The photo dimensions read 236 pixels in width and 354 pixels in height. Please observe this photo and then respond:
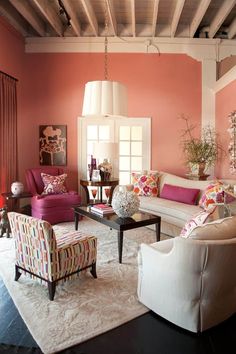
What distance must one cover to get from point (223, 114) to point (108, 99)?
243 cm

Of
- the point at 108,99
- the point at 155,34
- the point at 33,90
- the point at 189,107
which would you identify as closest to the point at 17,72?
the point at 33,90

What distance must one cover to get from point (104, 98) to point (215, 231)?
9.49 feet

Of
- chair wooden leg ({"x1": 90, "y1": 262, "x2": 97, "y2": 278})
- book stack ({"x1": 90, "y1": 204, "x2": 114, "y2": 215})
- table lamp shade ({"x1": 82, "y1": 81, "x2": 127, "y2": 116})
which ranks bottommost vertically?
chair wooden leg ({"x1": 90, "y1": 262, "x2": 97, "y2": 278})

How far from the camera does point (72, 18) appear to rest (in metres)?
5.25

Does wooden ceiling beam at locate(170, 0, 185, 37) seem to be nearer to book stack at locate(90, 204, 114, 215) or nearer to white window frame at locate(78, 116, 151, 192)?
white window frame at locate(78, 116, 151, 192)

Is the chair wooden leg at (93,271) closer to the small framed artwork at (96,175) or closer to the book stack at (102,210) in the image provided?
the book stack at (102,210)

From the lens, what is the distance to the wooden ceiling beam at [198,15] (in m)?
4.66

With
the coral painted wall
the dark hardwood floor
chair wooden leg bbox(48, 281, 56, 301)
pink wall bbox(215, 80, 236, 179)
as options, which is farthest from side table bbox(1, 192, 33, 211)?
pink wall bbox(215, 80, 236, 179)

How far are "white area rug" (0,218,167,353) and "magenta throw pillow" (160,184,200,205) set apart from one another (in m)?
1.47

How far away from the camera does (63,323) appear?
227cm

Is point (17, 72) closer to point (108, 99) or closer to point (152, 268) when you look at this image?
point (108, 99)

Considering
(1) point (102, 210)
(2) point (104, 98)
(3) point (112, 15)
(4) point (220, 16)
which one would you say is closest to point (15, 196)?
(1) point (102, 210)

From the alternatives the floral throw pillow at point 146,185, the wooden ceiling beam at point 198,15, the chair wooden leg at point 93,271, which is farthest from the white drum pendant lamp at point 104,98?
the chair wooden leg at point 93,271

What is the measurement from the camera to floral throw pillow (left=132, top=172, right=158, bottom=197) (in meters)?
5.12
